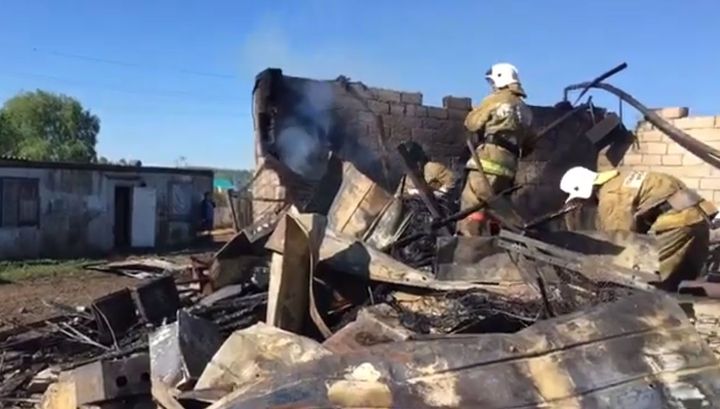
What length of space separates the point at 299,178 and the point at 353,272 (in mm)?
3406

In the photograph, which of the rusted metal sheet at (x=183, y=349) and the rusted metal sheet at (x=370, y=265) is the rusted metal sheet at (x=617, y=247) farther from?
the rusted metal sheet at (x=183, y=349)

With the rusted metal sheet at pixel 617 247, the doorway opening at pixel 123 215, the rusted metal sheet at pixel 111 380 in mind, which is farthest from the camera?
the doorway opening at pixel 123 215

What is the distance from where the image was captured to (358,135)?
8906mm

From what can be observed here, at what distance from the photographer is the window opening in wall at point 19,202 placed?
54.0 ft

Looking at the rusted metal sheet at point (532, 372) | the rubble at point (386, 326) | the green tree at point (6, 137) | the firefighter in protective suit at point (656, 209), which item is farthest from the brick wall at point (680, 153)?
the green tree at point (6, 137)

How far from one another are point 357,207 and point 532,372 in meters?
3.18

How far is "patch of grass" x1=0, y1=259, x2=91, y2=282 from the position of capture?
13.5 metres

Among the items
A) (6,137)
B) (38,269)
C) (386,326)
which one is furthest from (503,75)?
Result: (6,137)

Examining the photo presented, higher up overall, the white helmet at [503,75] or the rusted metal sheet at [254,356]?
the white helmet at [503,75]

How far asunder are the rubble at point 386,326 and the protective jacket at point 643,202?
1.85ft

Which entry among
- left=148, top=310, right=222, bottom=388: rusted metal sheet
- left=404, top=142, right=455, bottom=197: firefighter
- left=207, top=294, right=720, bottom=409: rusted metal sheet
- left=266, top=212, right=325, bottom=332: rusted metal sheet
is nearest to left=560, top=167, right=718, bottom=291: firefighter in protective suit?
left=404, top=142, right=455, bottom=197: firefighter

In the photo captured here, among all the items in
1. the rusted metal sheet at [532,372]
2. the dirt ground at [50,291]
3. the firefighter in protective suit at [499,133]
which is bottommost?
the dirt ground at [50,291]

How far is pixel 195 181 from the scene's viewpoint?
21.0 m

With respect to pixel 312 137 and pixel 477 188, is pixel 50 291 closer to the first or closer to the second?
pixel 312 137
